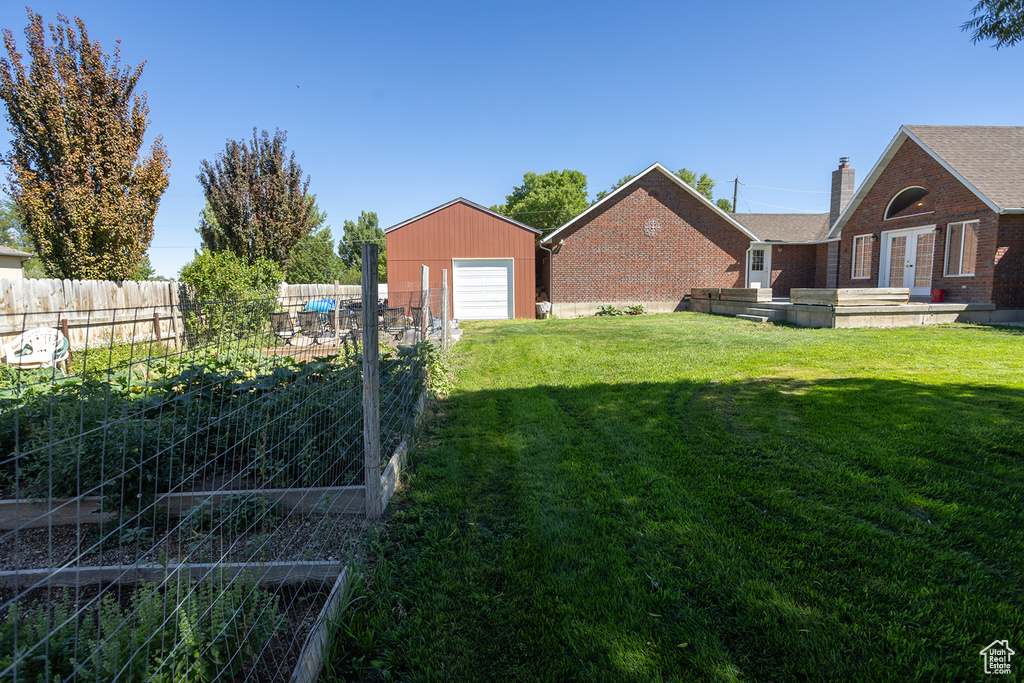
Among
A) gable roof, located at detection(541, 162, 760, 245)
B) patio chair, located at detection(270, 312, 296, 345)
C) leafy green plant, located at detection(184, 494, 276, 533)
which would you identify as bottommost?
leafy green plant, located at detection(184, 494, 276, 533)

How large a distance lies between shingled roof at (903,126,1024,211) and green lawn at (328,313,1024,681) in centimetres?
1063

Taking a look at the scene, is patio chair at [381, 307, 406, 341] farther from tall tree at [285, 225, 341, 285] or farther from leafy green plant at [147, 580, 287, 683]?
tall tree at [285, 225, 341, 285]

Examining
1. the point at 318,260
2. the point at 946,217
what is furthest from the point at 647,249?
the point at 318,260

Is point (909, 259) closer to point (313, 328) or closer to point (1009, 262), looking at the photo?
point (1009, 262)

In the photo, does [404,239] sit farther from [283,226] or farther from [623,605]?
[623,605]

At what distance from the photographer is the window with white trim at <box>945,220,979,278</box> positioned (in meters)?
14.0

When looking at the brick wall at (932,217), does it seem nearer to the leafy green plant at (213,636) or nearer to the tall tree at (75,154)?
the leafy green plant at (213,636)

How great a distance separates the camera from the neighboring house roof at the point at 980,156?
1325cm

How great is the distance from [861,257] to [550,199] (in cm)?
3960

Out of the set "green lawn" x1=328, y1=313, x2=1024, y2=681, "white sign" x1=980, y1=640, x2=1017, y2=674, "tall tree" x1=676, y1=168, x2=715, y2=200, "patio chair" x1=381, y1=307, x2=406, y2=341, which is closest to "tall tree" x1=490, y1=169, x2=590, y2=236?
"tall tree" x1=676, y1=168, x2=715, y2=200

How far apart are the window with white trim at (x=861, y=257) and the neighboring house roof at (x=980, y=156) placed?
189cm

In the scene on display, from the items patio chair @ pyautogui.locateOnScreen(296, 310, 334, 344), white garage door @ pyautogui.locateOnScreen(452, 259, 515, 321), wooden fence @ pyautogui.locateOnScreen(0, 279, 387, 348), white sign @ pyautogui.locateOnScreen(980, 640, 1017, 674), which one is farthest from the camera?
white garage door @ pyautogui.locateOnScreen(452, 259, 515, 321)

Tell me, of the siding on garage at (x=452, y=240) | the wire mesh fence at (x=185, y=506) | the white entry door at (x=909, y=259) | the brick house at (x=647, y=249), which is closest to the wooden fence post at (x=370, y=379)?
the wire mesh fence at (x=185, y=506)

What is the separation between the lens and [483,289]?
19281 mm
